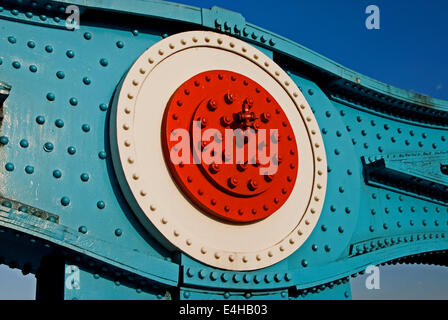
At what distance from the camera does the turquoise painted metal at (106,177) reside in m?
3.53

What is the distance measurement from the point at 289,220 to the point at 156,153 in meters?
1.25

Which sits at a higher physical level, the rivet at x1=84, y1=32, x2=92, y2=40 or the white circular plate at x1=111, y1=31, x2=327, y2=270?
the rivet at x1=84, y1=32, x2=92, y2=40

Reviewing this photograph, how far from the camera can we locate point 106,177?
380 centimetres

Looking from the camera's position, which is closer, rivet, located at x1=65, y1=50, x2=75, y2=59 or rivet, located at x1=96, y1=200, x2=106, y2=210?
rivet, located at x1=96, y1=200, x2=106, y2=210

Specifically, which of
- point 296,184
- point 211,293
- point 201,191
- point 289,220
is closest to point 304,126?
point 296,184

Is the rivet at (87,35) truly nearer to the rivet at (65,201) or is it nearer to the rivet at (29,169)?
the rivet at (29,169)

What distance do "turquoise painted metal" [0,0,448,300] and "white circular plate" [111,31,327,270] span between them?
117 millimetres

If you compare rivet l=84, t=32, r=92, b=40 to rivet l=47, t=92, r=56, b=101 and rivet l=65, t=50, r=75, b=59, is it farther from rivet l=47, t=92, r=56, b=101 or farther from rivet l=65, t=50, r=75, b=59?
rivet l=47, t=92, r=56, b=101

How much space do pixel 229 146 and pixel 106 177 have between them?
1.01 m

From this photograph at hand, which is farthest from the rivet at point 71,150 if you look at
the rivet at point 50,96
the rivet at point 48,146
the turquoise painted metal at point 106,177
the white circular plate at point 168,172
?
the rivet at point 50,96

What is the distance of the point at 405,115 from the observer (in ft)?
19.4

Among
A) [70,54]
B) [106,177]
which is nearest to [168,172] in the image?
[106,177]

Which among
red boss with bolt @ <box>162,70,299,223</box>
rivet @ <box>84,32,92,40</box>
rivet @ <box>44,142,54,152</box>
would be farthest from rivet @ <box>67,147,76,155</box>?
rivet @ <box>84,32,92,40</box>

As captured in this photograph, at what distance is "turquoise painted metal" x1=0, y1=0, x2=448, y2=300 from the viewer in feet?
11.6
